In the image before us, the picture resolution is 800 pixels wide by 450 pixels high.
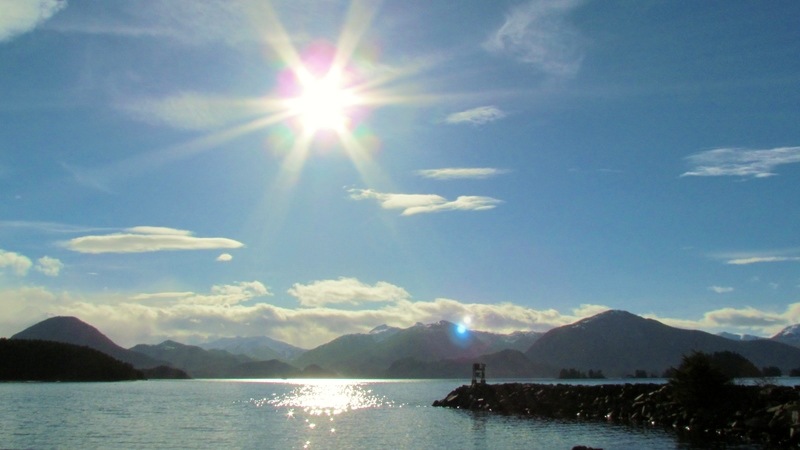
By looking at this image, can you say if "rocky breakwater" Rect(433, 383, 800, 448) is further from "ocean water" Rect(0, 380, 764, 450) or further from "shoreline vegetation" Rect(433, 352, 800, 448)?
"ocean water" Rect(0, 380, 764, 450)

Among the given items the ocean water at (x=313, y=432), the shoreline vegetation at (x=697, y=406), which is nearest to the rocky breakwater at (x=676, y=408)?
the shoreline vegetation at (x=697, y=406)

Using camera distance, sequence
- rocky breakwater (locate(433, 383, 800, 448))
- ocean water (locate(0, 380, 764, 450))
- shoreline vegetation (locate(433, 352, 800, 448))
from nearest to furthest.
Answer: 1. rocky breakwater (locate(433, 383, 800, 448))
2. shoreline vegetation (locate(433, 352, 800, 448))
3. ocean water (locate(0, 380, 764, 450))

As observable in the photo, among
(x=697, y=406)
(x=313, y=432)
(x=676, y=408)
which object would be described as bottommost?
(x=313, y=432)

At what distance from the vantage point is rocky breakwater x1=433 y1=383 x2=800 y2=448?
41094 millimetres

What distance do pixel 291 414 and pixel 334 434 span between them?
29221 mm

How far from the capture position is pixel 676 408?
5247 cm

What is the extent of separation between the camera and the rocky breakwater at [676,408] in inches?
1618

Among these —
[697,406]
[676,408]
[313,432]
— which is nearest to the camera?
[697,406]

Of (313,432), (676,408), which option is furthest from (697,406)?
(313,432)

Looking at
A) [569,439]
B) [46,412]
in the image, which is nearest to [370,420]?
[569,439]

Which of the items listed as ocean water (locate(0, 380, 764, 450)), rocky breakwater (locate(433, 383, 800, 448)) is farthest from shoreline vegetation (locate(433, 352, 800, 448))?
ocean water (locate(0, 380, 764, 450))

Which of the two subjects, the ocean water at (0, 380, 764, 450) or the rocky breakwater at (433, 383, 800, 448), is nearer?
the rocky breakwater at (433, 383, 800, 448)

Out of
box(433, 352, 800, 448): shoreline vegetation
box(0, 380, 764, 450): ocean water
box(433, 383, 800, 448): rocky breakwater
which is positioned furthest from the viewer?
box(0, 380, 764, 450): ocean water

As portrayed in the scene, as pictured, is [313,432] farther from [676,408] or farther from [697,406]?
[697,406]
